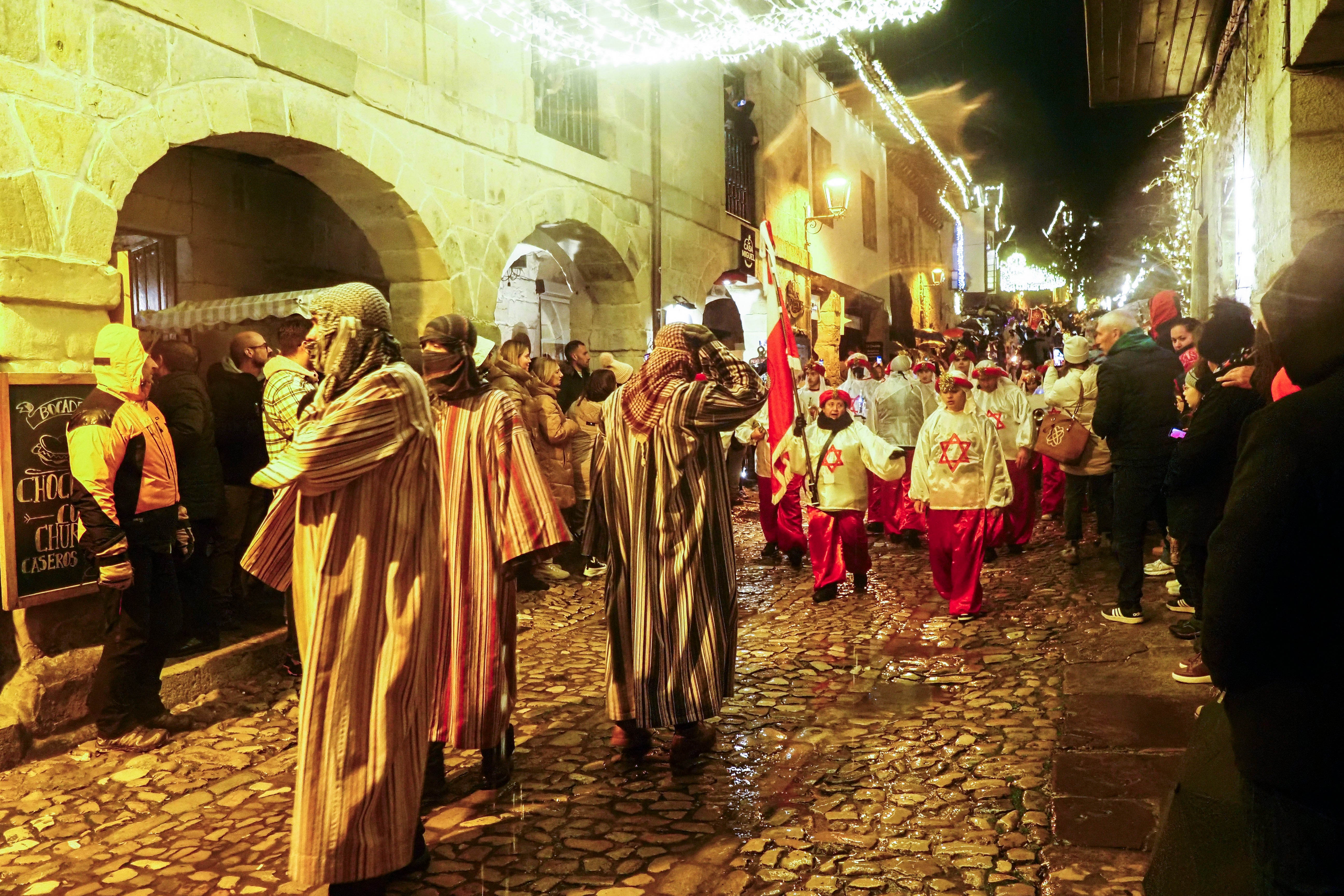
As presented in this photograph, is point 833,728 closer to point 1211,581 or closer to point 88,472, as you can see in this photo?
point 1211,581

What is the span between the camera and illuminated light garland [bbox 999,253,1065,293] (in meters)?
77.6

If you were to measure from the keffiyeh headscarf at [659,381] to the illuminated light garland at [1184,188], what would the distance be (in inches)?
344

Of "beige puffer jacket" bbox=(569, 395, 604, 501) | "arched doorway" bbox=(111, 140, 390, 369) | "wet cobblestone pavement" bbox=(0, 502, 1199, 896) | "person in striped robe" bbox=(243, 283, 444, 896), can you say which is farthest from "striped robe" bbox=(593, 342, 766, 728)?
"arched doorway" bbox=(111, 140, 390, 369)

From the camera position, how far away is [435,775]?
4.43 m

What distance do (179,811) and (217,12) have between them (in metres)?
5.15

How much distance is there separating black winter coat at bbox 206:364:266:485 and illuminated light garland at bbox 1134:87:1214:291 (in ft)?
31.8

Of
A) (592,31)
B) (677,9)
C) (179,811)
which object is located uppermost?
(677,9)

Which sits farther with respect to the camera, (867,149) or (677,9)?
(867,149)

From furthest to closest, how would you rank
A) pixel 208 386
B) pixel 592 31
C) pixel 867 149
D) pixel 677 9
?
pixel 867 149 < pixel 677 9 < pixel 592 31 < pixel 208 386

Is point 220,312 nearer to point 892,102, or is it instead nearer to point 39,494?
point 39,494

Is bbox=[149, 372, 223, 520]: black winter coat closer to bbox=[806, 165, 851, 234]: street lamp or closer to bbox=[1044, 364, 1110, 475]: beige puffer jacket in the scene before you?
bbox=[1044, 364, 1110, 475]: beige puffer jacket

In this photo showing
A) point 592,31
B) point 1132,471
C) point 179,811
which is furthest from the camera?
point 592,31

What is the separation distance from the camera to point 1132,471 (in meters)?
6.66

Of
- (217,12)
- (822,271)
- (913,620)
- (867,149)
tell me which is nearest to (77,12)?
(217,12)
